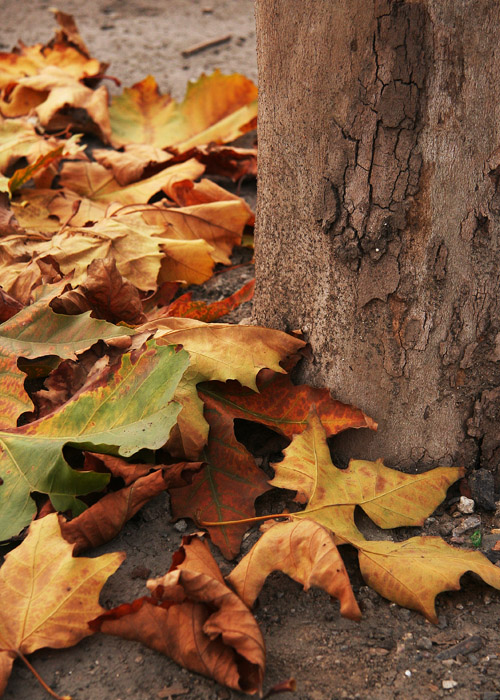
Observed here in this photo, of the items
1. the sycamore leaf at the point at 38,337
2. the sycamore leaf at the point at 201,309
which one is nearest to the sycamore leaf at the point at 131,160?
the sycamore leaf at the point at 201,309

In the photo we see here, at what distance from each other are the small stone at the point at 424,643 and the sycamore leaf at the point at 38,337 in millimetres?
889

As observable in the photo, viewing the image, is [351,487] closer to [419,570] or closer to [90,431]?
[419,570]

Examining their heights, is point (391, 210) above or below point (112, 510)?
above

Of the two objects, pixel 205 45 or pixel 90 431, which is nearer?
pixel 90 431

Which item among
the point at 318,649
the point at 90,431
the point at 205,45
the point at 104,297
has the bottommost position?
the point at 318,649

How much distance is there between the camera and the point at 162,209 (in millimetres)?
2344

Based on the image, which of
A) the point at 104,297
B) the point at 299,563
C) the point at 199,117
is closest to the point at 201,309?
the point at 104,297

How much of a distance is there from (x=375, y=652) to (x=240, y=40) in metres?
3.83

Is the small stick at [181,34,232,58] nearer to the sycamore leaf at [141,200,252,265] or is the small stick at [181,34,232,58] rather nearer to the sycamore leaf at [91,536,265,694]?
the sycamore leaf at [141,200,252,265]

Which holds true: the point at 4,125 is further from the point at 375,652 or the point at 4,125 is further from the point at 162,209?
the point at 375,652

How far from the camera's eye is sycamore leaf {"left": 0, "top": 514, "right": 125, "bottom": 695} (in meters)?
1.28

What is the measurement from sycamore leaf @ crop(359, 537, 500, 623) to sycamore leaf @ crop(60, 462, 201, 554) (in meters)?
0.45

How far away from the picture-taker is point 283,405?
1.73m

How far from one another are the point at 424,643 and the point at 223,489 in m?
0.53
